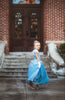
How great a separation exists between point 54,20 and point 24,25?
1967mm

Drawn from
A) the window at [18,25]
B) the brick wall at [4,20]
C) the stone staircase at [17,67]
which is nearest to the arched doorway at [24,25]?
the window at [18,25]

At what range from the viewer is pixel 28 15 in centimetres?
1203

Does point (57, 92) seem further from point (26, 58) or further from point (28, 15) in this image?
point (28, 15)

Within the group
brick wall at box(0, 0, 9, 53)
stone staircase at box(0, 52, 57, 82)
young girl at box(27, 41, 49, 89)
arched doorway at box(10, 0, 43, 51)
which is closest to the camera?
young girl at box(27, 41, 49, 89)

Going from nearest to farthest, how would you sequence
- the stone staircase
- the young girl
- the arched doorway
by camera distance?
the young girl
the stone staircase
the arched doorway

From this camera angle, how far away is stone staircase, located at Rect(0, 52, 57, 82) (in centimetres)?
854

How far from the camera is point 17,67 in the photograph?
9445mm

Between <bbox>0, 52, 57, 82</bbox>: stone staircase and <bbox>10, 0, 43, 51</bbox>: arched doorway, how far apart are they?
153cm

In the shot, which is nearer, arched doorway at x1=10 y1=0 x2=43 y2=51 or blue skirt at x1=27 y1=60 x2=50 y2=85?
blue skirt at x1=27 y1=60 x2=50 y2=85

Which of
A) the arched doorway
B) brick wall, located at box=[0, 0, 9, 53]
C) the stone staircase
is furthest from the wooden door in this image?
the stone staircase

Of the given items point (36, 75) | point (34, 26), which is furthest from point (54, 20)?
point (36, 75)

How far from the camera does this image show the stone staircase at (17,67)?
8545mm

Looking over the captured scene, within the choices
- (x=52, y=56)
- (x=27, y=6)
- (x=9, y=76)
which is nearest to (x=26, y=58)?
(x=52, y=56)

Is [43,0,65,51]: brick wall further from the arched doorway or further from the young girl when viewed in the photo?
the young girl
